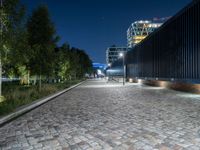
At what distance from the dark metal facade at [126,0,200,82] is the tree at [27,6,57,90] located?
13129mm

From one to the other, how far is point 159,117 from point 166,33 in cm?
2210

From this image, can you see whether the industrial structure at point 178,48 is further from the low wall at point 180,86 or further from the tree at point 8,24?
the tree at point 8,24

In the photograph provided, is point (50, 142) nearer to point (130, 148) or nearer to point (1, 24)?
point (130, 148)

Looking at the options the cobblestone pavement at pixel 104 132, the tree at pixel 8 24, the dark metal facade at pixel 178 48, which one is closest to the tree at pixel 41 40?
the tree at pixel 8 24

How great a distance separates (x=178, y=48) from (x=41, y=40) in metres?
14.5

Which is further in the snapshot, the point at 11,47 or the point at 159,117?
the point at 11,47

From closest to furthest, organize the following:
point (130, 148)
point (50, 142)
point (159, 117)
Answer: point (130, 148) < point (50, 142) < point (159, 117)

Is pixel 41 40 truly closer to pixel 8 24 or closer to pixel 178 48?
pixel 8 24

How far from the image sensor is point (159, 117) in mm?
9023

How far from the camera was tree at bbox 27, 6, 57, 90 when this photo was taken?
2078cm

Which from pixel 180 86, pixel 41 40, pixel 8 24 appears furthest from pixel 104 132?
pixel 180 86

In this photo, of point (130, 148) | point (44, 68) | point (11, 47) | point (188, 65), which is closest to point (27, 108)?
point (11, 47)

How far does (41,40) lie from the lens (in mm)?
21812

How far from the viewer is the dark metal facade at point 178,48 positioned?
67.1ft
